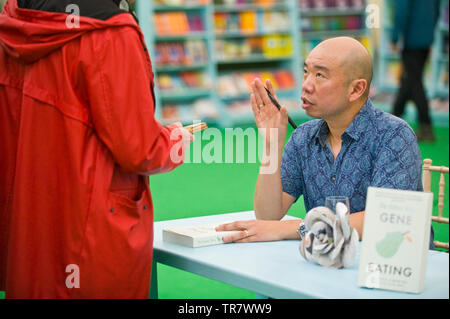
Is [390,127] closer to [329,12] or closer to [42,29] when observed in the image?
[42,29]

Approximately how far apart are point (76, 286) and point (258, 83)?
90 cm

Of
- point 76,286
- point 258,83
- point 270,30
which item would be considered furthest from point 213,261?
point 270,30

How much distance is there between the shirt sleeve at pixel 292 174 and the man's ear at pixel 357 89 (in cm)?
30

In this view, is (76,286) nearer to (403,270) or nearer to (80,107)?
(80,107)

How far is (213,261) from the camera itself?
1836 mm

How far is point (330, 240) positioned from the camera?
5.70ft

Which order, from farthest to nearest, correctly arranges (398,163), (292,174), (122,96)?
(292,174), (398,163), (122,96)

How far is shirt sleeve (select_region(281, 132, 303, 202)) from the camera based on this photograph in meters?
2.47

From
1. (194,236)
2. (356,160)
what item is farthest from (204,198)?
(194,236)

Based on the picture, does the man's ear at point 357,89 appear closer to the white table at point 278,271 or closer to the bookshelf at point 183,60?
the white table at point 278,271

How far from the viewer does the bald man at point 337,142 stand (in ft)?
7.06

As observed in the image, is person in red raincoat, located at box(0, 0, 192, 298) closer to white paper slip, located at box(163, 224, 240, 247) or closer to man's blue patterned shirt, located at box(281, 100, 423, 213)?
white paper slip, located at box(163, 224, 240, 247)

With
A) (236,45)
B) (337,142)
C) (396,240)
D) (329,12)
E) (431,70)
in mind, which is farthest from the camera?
(329,12)

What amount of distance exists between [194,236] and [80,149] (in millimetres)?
475
